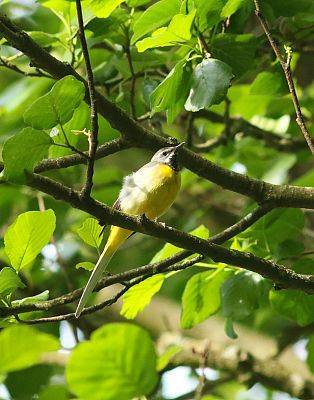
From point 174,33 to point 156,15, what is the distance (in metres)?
0.10

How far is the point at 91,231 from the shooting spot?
9.00 ft

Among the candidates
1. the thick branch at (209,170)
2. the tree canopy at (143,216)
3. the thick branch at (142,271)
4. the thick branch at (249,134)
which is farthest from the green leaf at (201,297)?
the thick branch at (249,134)

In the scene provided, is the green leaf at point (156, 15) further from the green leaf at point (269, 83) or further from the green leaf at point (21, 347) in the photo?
the green leaf at point (21, 347)

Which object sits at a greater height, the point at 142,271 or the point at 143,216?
the point at 143,216

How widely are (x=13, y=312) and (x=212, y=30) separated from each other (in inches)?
53.0

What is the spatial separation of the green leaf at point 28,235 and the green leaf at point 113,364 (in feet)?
3.43

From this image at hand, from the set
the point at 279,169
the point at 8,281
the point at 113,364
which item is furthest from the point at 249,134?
the point at 113,364

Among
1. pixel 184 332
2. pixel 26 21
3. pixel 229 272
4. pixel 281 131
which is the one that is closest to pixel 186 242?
pixel 229 272

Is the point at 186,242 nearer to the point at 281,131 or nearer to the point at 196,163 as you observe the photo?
the point at 196,163

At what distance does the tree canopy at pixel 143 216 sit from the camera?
229 cm

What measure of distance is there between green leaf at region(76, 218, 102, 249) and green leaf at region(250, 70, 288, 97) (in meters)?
1.18

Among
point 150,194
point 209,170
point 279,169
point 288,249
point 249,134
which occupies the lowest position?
point 279,169

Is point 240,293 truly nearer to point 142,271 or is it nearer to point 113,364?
point 142,271

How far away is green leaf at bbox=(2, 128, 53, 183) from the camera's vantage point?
231 centimetres
